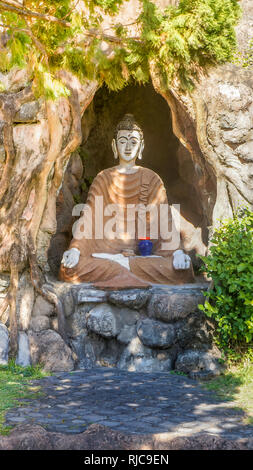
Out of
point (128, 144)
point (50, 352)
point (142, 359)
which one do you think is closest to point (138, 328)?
point (142, 359)

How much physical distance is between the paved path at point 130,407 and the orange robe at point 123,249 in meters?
1.23

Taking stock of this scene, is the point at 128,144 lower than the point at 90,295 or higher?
higher

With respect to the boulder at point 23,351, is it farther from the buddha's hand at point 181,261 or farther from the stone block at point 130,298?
the buddha's hand at point 181,261

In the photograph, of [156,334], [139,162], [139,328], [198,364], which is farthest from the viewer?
[139,162]

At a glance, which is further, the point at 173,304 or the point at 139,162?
the point at 139,162

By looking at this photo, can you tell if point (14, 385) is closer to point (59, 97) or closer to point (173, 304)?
point (173, 304)

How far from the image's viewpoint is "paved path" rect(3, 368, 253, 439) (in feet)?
12.4

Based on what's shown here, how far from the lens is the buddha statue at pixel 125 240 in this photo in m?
6.57

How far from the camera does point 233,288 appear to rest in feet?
16.4

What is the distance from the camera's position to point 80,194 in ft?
27.7

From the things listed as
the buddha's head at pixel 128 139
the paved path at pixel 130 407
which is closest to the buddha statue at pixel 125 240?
the buddha's head at pixel 128 139

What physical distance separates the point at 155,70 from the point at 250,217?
2079 millimetres

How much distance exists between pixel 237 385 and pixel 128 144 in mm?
3929

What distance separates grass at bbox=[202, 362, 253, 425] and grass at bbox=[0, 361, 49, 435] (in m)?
1.56
